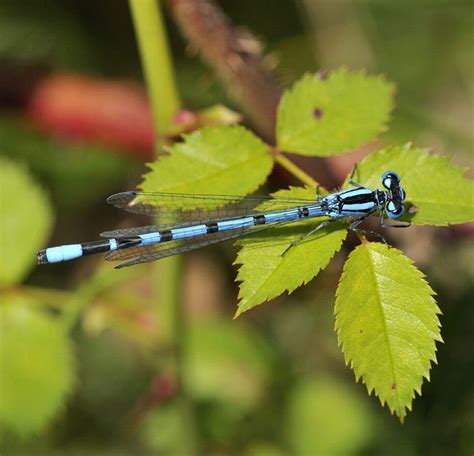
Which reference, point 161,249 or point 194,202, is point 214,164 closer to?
point 194,202

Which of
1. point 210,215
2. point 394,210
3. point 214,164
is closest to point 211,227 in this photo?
point 210,215

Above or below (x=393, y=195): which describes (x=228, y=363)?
below

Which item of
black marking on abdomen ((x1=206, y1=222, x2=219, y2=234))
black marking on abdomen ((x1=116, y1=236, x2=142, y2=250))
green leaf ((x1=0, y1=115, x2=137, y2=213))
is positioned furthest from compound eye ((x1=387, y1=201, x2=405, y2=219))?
green leaf ((x1=0, y1=115, x2=137, y2=213))

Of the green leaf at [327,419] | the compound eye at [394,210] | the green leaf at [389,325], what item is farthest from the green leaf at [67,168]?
the green leaf at [389,325]

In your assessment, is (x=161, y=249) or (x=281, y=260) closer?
(x=281, y=260)

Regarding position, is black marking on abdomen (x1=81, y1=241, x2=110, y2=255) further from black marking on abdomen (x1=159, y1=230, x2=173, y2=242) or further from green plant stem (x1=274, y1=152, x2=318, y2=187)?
green plant stem (x1=274, y1=152, x2=318, y2=187)

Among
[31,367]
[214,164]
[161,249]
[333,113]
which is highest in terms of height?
[333,113]
